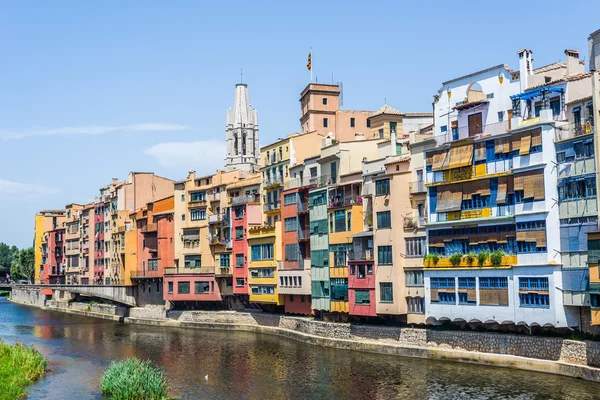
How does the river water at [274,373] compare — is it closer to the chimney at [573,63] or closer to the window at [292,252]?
the window at [292,252]

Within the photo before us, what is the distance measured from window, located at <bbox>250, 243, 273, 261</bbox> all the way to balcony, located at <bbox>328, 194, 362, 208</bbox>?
1242cm

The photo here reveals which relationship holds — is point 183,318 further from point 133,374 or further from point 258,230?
point 133,374

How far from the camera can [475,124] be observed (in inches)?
2071

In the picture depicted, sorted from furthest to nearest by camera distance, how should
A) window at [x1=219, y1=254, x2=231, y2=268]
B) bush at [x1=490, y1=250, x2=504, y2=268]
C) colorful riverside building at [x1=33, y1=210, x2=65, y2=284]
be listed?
colorful riverside building at [x1=33, y1=210, x2=65, y2=284] → window at [x1=219, y1=254, x2=231, y2=268] → bush at [x1=490, y1=250, x2=504, y2=268]

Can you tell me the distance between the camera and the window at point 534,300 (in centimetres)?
4438

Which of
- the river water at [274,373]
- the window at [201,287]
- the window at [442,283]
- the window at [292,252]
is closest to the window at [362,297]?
the river water at [274,373]

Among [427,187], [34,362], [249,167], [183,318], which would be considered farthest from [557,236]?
[249,167]

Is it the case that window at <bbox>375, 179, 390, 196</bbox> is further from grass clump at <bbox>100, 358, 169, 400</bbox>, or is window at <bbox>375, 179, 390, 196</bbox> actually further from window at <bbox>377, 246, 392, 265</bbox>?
grass clump at <bbox>100, 358, 169, 400</bbox>

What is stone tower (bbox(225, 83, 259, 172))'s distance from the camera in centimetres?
18475

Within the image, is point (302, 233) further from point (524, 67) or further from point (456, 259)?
point (524, 67)

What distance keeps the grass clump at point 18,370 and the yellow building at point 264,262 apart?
25.2 meters

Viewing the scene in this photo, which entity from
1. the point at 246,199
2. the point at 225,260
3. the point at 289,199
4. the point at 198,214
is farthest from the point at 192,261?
the point at 289,199

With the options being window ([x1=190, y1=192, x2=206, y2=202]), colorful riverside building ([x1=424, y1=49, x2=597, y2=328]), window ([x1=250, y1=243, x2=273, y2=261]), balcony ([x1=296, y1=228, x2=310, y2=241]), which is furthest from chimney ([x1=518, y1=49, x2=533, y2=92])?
window ([x1=190, y1=192, x2=206, y2=202])

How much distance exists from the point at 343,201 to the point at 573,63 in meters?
21.1
